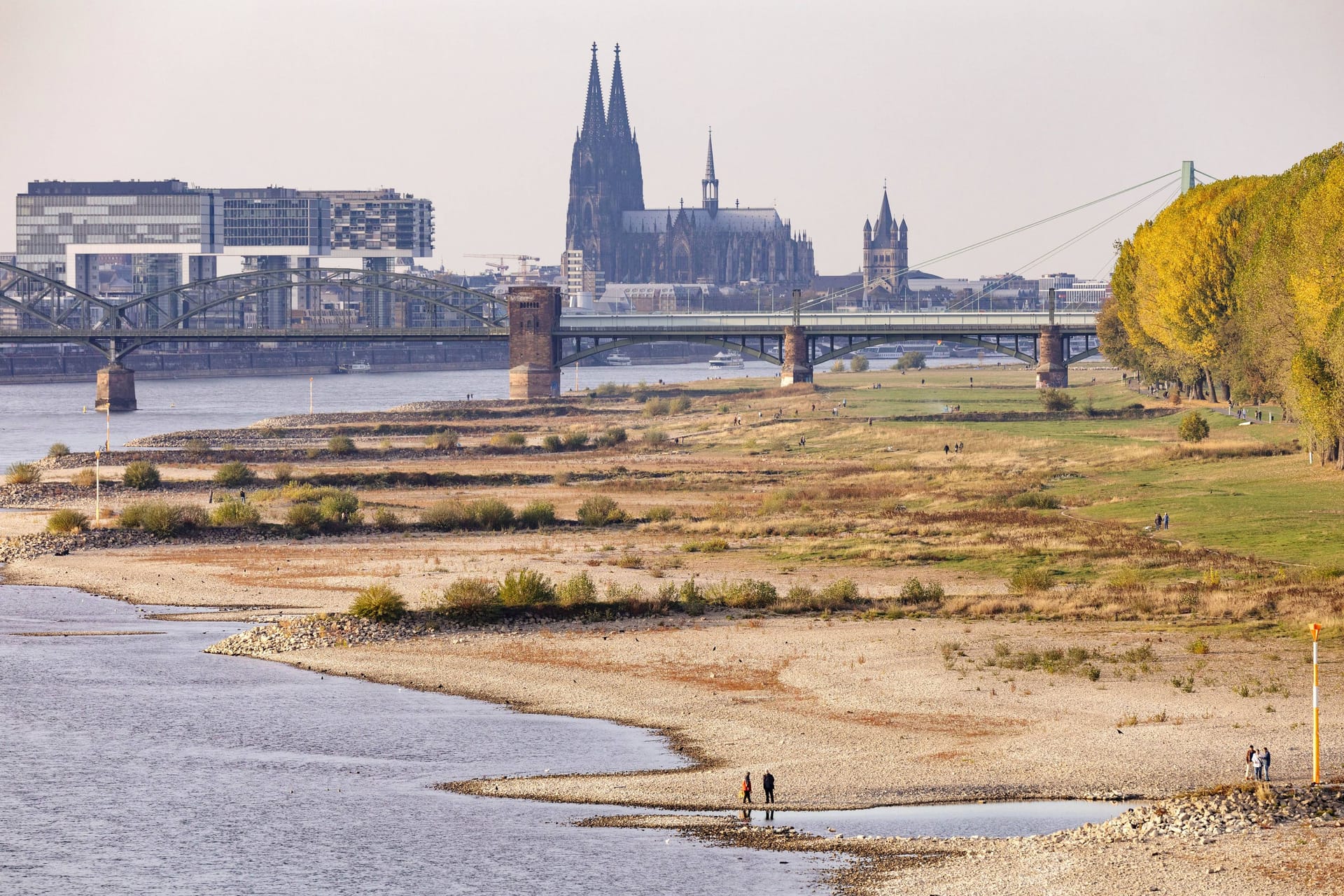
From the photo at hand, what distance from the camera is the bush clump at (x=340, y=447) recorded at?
351 feet

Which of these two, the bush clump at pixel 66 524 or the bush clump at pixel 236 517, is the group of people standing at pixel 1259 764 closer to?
the bush clump at pixel 236 517

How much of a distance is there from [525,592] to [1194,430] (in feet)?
159

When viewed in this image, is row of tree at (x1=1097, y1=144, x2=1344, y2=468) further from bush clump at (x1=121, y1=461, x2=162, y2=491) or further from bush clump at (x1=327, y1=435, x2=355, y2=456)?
bush clump at (x1=121, y1=461, x2=162, y2=491)

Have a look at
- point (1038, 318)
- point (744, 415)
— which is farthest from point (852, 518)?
point (1038, 318)

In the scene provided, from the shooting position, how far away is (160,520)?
215 feet

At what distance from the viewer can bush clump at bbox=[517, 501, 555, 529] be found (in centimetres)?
6869

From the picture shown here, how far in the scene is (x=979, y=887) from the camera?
25.7 m

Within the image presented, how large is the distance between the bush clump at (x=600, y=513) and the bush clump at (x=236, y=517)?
1256 centimetres

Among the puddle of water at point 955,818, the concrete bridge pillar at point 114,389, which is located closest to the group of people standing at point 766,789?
the puddle of water at point 955,818

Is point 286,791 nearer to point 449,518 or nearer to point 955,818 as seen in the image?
point 955,818

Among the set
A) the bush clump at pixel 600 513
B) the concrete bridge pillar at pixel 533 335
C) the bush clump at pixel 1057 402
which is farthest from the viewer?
the concrete bridge pillar at pixel 533 335

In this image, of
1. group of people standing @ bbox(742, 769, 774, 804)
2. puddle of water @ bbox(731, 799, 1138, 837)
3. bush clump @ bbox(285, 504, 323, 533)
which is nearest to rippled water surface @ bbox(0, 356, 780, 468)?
bush clump @ bbox(285, 504, 323, 533)


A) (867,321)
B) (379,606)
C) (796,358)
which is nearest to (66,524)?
(379,606)

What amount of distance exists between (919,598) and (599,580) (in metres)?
9.93
